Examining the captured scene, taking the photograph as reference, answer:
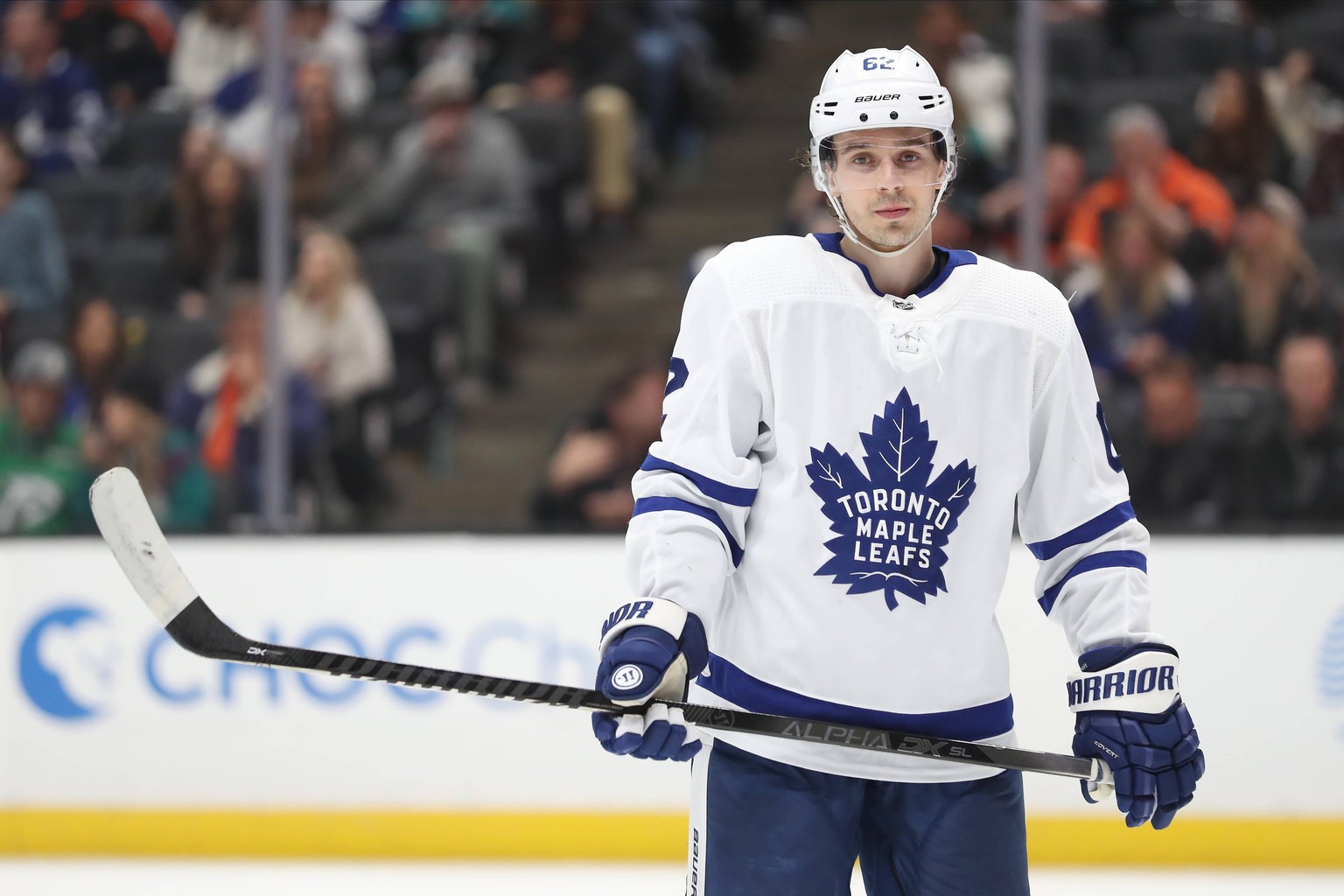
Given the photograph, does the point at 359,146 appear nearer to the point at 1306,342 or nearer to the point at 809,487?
the point at 1306,342

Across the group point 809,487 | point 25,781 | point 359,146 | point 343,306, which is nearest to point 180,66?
point 359,146

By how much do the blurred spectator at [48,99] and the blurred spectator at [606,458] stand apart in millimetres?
2671

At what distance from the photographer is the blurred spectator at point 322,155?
232 inches

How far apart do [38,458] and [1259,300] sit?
130 inches

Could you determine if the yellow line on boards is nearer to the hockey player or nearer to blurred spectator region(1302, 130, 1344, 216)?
blurred spectator region(1302, 130, 1344, 216)

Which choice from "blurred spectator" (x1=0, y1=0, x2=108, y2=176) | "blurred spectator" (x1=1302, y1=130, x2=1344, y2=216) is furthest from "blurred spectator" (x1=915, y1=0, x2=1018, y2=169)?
"blurred spectator" (x1=0, y1=0, x2=108, y2=176)

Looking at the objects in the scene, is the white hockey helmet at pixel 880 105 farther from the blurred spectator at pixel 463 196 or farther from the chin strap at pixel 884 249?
the blurred spectator at pixel 463 196

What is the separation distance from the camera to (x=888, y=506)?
181cm

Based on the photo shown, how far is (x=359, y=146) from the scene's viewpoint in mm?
5969

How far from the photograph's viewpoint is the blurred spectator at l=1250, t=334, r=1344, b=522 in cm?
432

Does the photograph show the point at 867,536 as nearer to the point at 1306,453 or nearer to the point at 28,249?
the point at 1306,453

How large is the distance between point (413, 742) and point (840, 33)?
3774 millimetres

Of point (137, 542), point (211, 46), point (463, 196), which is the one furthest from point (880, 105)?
point (211, 46)

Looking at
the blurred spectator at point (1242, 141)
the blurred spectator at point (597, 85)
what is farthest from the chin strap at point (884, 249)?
the blurred spectator at point (597, 85)
